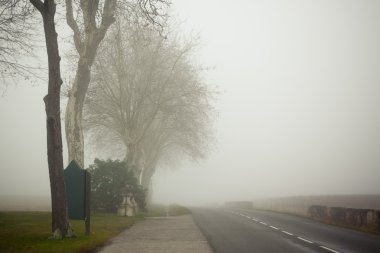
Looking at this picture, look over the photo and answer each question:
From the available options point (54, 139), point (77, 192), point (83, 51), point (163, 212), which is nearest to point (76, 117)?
point (83, 51)

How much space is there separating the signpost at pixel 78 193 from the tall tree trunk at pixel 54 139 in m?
1.73

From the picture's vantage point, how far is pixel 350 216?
2139cm

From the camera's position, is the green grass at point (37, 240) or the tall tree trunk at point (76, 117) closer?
the green grass at point (37, 240)

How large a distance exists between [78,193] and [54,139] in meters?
3.00

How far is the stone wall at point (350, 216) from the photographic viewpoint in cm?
1880

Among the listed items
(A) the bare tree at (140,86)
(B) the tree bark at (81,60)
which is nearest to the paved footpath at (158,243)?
(B) the tree bark at (81,60)

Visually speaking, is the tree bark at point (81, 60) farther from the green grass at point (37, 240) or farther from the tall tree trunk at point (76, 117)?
the green grass at point (37, 240)

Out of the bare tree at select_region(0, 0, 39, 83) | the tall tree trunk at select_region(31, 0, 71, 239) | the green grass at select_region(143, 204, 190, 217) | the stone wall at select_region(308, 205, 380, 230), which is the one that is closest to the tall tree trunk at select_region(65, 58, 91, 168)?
the bare tree at select_region(0, 0, 39, 83)

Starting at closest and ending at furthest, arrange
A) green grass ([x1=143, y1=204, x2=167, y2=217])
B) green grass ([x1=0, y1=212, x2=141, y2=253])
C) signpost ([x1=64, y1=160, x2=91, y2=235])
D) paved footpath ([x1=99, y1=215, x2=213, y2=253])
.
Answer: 1. green grass ([x1=0, y1=212, x2=141, y2=253])
2. paved footpath ([x1=99, y1=215, x2=213, y2=253])
3. signpost ([x1=64, y1=160, x2=91, y2=235])
4. green grass ([x1=143, y1=204, x2=167, y2=217])

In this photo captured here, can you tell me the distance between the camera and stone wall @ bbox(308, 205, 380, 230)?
61.7 ft

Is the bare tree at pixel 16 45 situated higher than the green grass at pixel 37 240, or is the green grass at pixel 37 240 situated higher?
the bare tree at pixel 16 45

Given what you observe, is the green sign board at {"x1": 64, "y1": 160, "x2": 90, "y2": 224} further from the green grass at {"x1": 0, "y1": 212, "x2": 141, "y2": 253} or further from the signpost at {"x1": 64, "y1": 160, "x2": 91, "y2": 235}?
the green grass at {"x1": 0, "y1": 212, "x2": 141, "y2": 253}

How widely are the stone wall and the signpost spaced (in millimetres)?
13426

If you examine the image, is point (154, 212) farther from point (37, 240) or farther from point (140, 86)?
A: point (37, 240)
